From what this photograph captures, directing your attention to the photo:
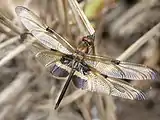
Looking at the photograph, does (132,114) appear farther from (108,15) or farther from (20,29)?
(20,29)

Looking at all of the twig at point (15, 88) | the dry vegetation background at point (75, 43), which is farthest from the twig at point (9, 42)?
the twig at point (15, 88)

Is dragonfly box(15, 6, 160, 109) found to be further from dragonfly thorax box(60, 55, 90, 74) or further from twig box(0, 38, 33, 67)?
twig box(0, 38, 33, 67)

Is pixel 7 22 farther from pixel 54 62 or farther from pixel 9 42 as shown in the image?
pixel 54 62

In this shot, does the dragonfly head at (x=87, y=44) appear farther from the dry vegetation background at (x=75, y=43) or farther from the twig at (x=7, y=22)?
the twig at (x=7, y=22)

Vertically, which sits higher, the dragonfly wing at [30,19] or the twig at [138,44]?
the twig at [138,44]

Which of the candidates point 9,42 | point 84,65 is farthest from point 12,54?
point 84,65

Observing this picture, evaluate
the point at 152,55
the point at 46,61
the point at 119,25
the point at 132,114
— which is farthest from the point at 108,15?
the point at 46,61
